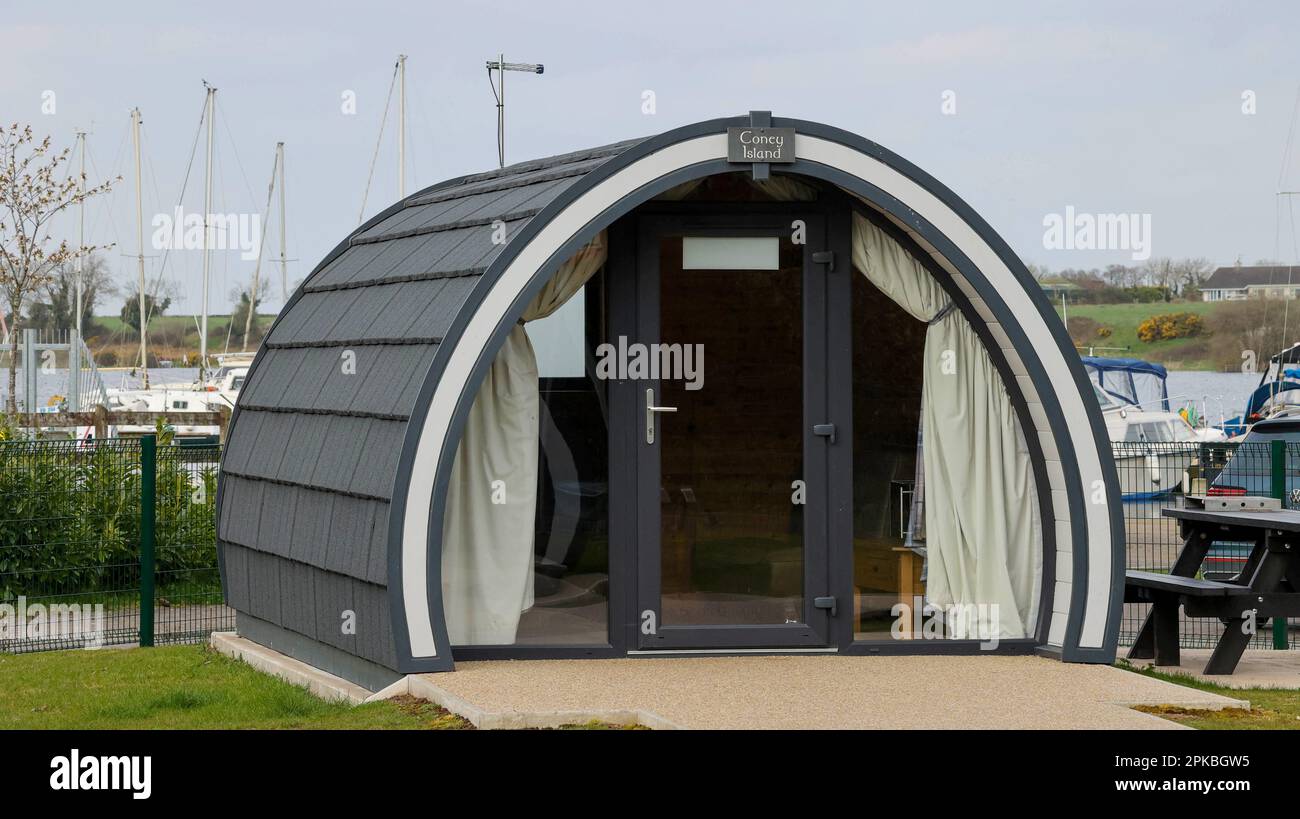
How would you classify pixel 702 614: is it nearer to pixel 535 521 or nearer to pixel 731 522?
pixel 731 522

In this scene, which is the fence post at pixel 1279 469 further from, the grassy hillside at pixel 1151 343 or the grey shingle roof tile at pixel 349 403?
the grassy hillside at pixel 1151 343

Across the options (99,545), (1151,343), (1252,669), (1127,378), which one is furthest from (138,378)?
(1252,669)

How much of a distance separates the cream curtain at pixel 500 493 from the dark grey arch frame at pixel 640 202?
1.90 ft

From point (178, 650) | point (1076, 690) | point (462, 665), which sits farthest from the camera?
point (178, 650)

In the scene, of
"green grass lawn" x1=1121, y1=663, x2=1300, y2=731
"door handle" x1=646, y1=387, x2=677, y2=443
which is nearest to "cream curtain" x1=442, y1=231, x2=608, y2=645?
"door handle" x1=646, y1=387, x2=677, y2=443

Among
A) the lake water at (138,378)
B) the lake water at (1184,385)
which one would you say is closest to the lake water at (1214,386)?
the lake water at (1184,385)

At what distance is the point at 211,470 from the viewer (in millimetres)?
12352

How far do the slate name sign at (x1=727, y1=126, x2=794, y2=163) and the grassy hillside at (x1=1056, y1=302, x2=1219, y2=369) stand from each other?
39.8 meters

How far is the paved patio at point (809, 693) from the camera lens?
7090 millimetres

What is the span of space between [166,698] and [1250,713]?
20.1 feet

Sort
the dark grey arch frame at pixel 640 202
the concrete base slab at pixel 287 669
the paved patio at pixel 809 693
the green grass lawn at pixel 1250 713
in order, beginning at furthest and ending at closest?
the concrete base slab at pixel 287 669, the dark grey arch frame at pixel 640 202, the green grass lawn at pixel 1250 713, the paved patio at pixel 809 693
